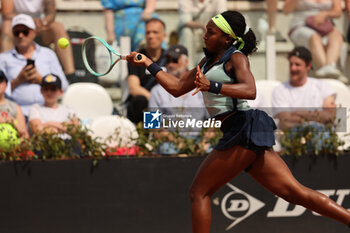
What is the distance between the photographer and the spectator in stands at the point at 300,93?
6098 mm

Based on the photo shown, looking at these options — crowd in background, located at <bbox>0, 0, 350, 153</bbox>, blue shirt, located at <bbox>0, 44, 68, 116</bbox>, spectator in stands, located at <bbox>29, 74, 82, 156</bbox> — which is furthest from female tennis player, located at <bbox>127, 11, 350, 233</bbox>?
blue shirt, located at <bbox>0, 44, 68, 116</bbox>

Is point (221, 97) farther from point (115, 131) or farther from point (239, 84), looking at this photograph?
point (115, 131)

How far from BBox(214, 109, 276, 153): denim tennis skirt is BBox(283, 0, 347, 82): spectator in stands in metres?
3.59

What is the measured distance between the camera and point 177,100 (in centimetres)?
585

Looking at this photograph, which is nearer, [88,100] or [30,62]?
[30,62]

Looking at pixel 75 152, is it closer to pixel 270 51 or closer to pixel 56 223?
pixel 56 223

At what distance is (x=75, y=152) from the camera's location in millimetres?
4949

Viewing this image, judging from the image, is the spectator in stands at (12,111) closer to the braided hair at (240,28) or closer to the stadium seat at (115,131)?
the stadium seat at (115,131)

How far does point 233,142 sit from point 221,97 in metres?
0.27

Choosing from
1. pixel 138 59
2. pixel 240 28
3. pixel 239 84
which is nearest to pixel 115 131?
pixel 138 59

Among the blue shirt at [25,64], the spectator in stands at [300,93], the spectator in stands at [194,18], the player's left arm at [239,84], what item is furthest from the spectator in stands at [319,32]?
the player's left arm at [239,84]

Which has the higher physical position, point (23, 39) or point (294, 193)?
point (23, 39)

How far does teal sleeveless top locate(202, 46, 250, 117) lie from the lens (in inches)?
139

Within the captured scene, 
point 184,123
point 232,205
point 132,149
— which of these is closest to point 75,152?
point 132,149
